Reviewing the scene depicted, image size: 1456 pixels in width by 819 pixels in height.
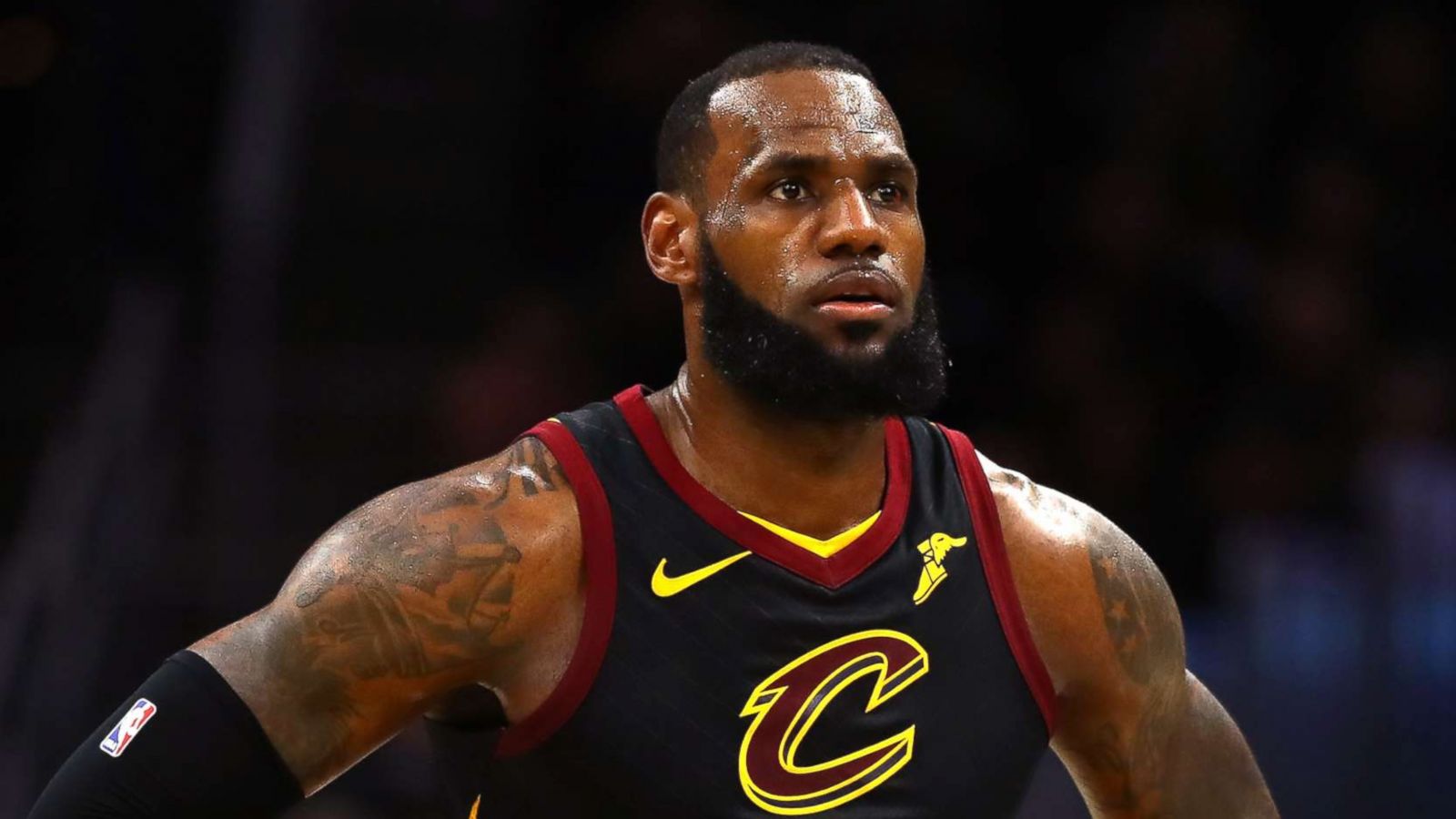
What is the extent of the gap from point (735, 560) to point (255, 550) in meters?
2.42

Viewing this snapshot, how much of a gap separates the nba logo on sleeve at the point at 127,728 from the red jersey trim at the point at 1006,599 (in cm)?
116

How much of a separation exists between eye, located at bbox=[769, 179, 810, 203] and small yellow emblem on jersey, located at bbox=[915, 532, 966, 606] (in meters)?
0.52

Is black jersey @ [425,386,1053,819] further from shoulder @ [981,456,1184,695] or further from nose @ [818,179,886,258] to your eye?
nose @ [818,179,886,258]

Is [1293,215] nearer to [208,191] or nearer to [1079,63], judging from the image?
[1079,63]

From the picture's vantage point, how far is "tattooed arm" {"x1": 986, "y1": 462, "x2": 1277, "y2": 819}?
9.48 feet

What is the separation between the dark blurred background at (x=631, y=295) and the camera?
4668 mm

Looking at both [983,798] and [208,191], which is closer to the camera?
[983,798]

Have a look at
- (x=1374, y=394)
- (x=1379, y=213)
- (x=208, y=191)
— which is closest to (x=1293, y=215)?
(x=1379, y=213)

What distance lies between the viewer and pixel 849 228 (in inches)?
107

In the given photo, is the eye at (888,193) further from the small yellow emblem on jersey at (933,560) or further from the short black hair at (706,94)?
the small yellow emblem on jersey at (933,560)

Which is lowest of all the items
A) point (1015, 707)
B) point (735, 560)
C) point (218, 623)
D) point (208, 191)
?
point (218, 623)

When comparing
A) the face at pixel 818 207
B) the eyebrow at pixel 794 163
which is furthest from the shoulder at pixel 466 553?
the eyebrow at pixel 794 163

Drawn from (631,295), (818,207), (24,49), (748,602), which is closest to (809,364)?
(818,207)

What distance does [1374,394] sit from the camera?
6.05m
